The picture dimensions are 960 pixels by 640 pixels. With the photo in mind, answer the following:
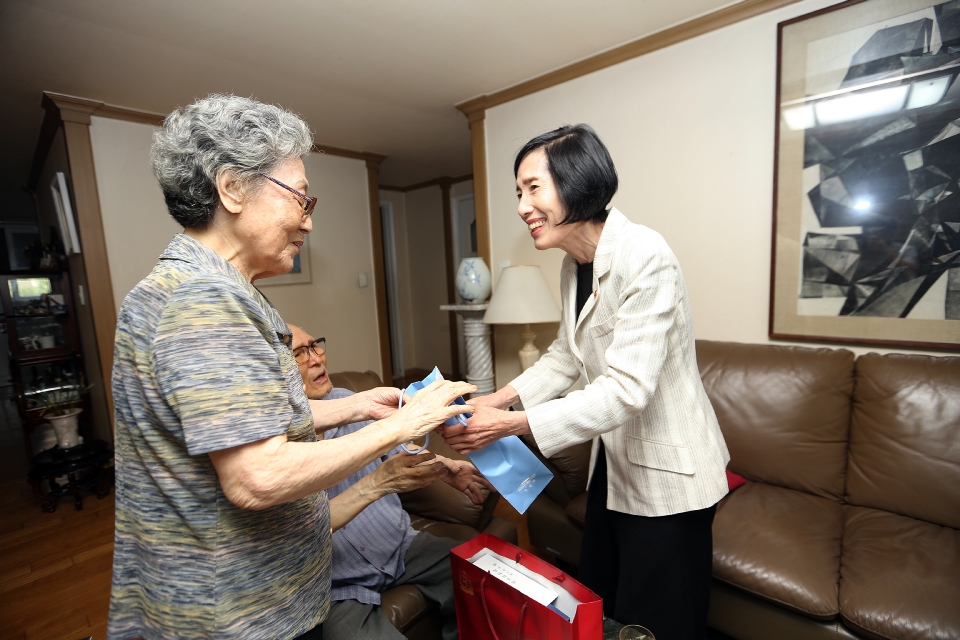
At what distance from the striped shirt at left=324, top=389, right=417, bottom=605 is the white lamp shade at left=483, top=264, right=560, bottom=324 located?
1.43 metres

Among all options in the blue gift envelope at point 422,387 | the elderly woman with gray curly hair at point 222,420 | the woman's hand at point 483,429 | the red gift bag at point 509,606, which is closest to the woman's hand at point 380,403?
the blue gift envelope at point 422,387

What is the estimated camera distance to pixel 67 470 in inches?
111

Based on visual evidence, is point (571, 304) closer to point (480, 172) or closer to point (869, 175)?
point (869, 175)

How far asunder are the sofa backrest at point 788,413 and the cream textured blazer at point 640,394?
0.91 meters

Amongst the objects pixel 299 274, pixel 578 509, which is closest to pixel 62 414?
pixel 299 274

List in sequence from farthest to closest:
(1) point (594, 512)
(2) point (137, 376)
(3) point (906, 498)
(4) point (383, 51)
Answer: (4) point (383, 51), (3) point (906, 498), (1) point (594, 512), (2) point (137, 376)

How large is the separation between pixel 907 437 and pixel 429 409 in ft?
5.95

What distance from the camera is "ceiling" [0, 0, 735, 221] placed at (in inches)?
75.2

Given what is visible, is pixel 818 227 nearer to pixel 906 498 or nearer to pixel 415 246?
pixel 906 498

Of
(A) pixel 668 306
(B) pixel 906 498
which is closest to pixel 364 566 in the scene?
Answer: (A) pixel 668 306

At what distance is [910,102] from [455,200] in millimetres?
4187

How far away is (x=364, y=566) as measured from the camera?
1.33 meters

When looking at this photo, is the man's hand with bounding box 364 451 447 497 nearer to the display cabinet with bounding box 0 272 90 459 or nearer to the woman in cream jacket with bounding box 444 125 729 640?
the woman in cream jacket with bounding box 444 125 729 640

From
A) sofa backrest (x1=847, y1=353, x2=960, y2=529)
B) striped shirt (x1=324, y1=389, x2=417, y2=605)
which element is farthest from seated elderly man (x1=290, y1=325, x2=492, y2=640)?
sofa backrest (x1=847, y1=353, x2=960, y2=529)
